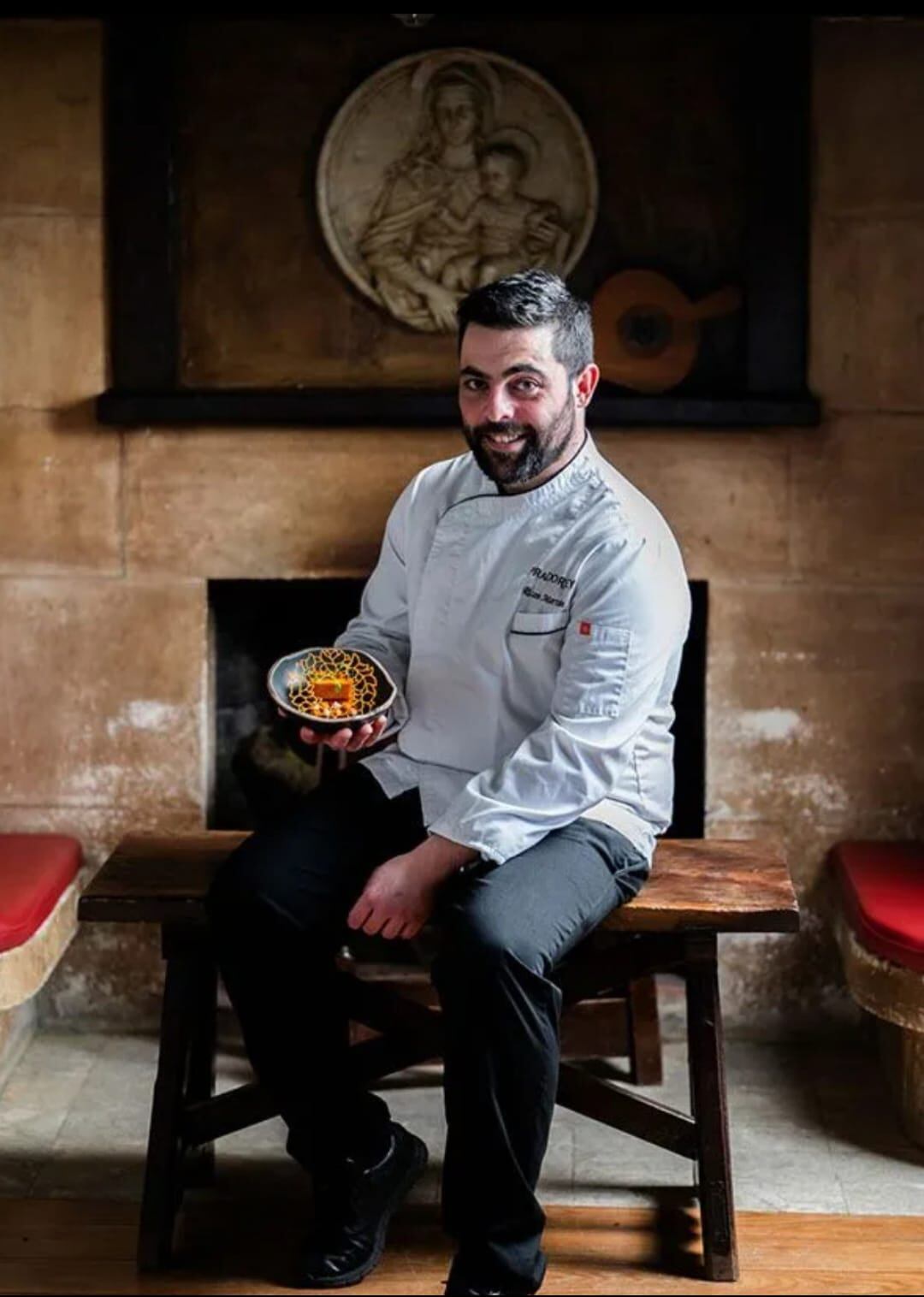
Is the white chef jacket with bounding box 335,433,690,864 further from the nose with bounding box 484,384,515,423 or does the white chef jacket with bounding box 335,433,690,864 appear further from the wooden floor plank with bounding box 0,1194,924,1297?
the wooden floor plank with bounding box 0,1194,924,1297

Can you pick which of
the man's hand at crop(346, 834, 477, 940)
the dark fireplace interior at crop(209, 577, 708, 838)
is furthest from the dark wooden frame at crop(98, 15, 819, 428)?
the man's hand at crop(346, 834, 477, 940)

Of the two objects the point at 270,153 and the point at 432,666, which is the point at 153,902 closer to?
the point at 432,666

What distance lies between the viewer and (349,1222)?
3.13m

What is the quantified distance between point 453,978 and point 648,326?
1676mm

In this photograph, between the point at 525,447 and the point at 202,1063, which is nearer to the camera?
the point at 525,447

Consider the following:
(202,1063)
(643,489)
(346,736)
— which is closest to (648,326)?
(643,489)

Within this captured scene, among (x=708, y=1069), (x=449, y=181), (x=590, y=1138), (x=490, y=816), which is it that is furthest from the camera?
(x=449, y=181)

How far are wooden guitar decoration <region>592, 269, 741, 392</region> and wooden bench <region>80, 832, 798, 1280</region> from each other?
43.7 inches

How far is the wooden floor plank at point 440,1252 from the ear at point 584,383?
4.73 ft

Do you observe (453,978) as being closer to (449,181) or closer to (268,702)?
(268,702)

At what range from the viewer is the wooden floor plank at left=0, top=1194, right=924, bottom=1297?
311cm

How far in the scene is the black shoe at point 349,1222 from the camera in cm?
309

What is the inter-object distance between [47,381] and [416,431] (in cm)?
80

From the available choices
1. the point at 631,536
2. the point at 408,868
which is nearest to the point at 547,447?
the point at 631,536
